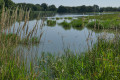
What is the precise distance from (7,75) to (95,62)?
1989mm

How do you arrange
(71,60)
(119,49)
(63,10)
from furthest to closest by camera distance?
1. (63,10)
2. (119,49)
3. (71,60)

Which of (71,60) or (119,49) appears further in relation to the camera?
(119,49)

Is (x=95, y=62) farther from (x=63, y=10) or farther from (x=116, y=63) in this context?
(x=63, y=10)

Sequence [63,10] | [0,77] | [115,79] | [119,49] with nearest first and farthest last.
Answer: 1. [0,77]
2. [115,79]
3. [119,49]
4. [63,10]

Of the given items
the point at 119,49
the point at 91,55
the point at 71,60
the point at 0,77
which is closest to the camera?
the point at 0,77

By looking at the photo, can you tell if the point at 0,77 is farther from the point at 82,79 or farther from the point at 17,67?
the point at 82,79

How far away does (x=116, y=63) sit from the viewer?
3381 millimetres

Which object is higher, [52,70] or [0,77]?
[0,77]

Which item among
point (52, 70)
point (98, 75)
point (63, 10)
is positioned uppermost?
point (63, 10)

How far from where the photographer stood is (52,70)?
418 cm

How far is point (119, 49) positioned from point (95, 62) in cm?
155

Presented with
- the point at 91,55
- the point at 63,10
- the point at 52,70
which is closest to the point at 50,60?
the point at 52,70

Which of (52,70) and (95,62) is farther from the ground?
(95,62)

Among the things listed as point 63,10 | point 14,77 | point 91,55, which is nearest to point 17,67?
point 14,77
